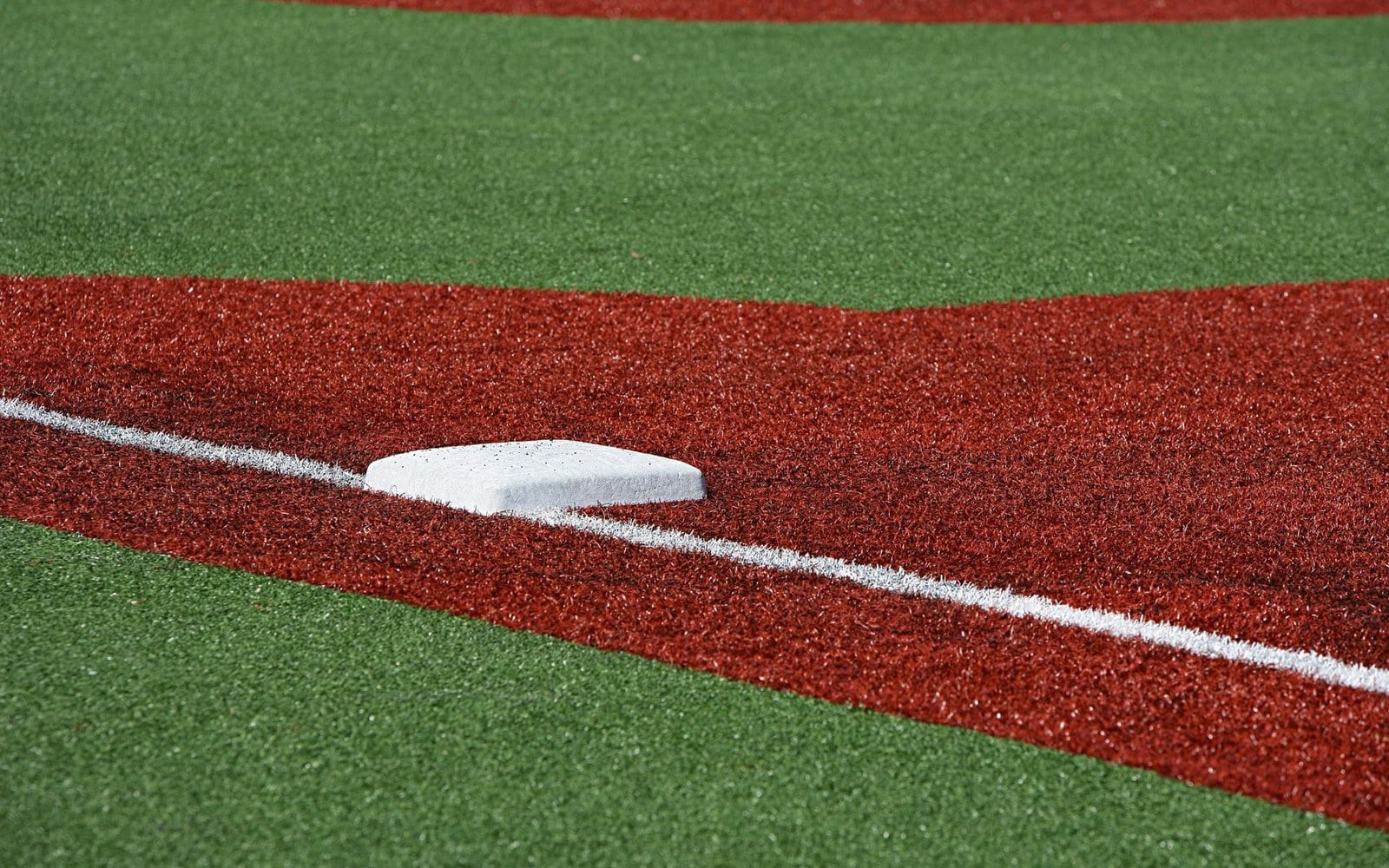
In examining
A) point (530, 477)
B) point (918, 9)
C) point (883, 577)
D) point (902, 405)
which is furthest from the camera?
point (918, 9)

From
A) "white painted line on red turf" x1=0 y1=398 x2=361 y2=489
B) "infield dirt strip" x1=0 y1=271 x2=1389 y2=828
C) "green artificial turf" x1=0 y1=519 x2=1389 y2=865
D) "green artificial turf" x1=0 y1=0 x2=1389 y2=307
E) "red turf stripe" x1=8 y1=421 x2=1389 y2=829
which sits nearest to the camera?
"green artificial turf" x1=0 y1=519 x2=1389 y2=865

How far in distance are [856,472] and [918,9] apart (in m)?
8.39

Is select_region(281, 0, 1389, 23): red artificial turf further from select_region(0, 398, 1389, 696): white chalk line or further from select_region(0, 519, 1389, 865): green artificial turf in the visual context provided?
select_region(0, 519, 1389, 865): green artificial turf

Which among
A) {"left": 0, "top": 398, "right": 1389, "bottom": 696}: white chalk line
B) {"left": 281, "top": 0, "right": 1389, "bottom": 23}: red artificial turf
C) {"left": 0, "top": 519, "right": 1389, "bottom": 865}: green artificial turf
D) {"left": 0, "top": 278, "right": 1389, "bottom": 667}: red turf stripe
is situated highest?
{"left": 281, "top": 0, "right": 1389, "bottom": 23}: red artificial turf

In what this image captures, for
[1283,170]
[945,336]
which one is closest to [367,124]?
[945,336]

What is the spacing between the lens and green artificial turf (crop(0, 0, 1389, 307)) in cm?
696

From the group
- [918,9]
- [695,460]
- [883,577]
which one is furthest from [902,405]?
[918,9]

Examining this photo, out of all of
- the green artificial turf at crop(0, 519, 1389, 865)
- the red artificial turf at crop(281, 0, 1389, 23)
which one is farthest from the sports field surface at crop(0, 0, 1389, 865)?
the red artificial turf at crop(281, 0, 1389, 23)

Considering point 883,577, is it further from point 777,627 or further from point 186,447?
point 186,447

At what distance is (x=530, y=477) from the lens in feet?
13.5

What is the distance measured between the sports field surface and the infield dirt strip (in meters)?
0.02

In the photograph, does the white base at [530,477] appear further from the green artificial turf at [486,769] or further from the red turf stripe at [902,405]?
the green artificial turf at [486,769]

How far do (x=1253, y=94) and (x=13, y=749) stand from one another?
9040mm

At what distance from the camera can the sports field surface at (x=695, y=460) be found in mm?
2895
